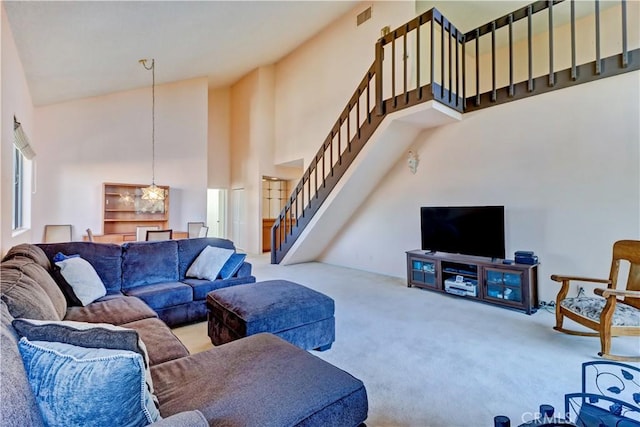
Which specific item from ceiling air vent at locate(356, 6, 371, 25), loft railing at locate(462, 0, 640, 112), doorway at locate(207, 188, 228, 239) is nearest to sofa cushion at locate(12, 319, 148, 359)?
loft railing at locate(462, 0, 640, 112)

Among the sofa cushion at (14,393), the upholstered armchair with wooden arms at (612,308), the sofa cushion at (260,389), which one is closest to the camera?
the sofa cushion at (14,393)

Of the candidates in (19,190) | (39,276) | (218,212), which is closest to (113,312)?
(39,276)

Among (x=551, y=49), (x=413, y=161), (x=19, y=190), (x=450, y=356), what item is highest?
(x=551, y=49)

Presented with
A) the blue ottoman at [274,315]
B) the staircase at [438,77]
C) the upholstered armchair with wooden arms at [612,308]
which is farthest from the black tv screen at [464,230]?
the blue ottoman at [274,315]

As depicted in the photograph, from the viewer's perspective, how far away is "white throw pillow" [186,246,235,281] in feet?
11.7

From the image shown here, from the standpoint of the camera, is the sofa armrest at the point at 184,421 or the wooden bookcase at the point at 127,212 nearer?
the sofa armrest at the point at 184,421

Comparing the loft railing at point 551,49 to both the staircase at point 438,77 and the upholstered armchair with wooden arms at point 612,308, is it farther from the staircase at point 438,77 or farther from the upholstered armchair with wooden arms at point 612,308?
the upholstered armchair with wooden arms at point 612,308

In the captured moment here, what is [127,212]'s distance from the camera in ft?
22.1

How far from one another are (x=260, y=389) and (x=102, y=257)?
2.80 meters

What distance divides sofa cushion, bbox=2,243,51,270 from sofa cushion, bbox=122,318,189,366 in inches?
44.8

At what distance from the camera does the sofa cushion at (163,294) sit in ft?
9.98

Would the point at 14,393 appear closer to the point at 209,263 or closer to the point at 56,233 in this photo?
the point at 209,263

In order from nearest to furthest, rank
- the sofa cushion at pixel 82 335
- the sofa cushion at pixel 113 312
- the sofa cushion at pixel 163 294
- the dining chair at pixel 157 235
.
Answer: the sofa cushion at pixel 82 335, the sofa cushion at pixel 113 312, the sofa cushion at pixel 163 294, the dining chair at pixel 157 235

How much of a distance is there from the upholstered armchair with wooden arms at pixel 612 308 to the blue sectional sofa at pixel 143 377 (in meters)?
2.38
